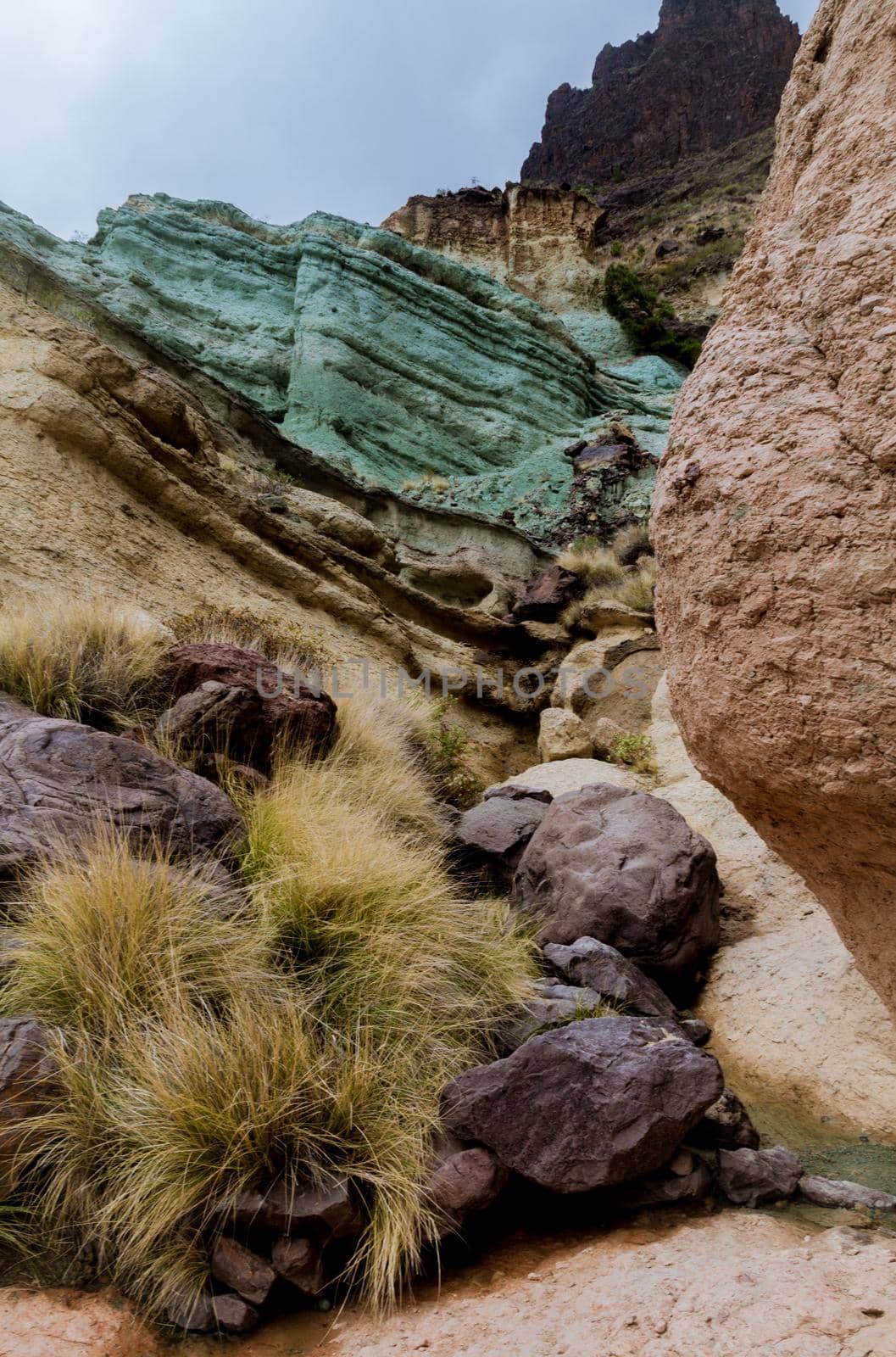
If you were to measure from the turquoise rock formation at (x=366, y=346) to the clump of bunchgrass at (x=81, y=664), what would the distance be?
10193 millimetres

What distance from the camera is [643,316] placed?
23406 millimetres

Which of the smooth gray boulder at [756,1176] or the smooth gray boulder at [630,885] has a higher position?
the smooth gray boulder at [630,885]

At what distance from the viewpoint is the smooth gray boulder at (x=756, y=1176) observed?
7.82ft

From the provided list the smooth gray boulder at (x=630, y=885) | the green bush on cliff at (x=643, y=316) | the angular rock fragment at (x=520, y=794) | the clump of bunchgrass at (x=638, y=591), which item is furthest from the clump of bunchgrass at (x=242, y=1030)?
the green bush on cliff at (x=643, y=316)

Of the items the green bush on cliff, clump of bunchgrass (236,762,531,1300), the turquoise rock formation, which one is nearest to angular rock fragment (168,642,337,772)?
clump of bunchgrass (236,762,531,1300)

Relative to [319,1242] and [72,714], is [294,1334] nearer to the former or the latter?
[319,1242]

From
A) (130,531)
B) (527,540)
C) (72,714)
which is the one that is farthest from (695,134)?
(72,714)

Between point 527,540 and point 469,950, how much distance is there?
1096cm

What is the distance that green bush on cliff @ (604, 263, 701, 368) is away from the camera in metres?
22.9

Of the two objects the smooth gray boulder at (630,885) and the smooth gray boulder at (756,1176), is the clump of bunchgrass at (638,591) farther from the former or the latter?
the smooth gray boulder at (756,1176)

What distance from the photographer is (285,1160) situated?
86.6 inches

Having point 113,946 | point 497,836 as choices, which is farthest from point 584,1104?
point 497,836

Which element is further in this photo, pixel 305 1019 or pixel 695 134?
pixel 695 134

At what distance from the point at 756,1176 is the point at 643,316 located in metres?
24.8
